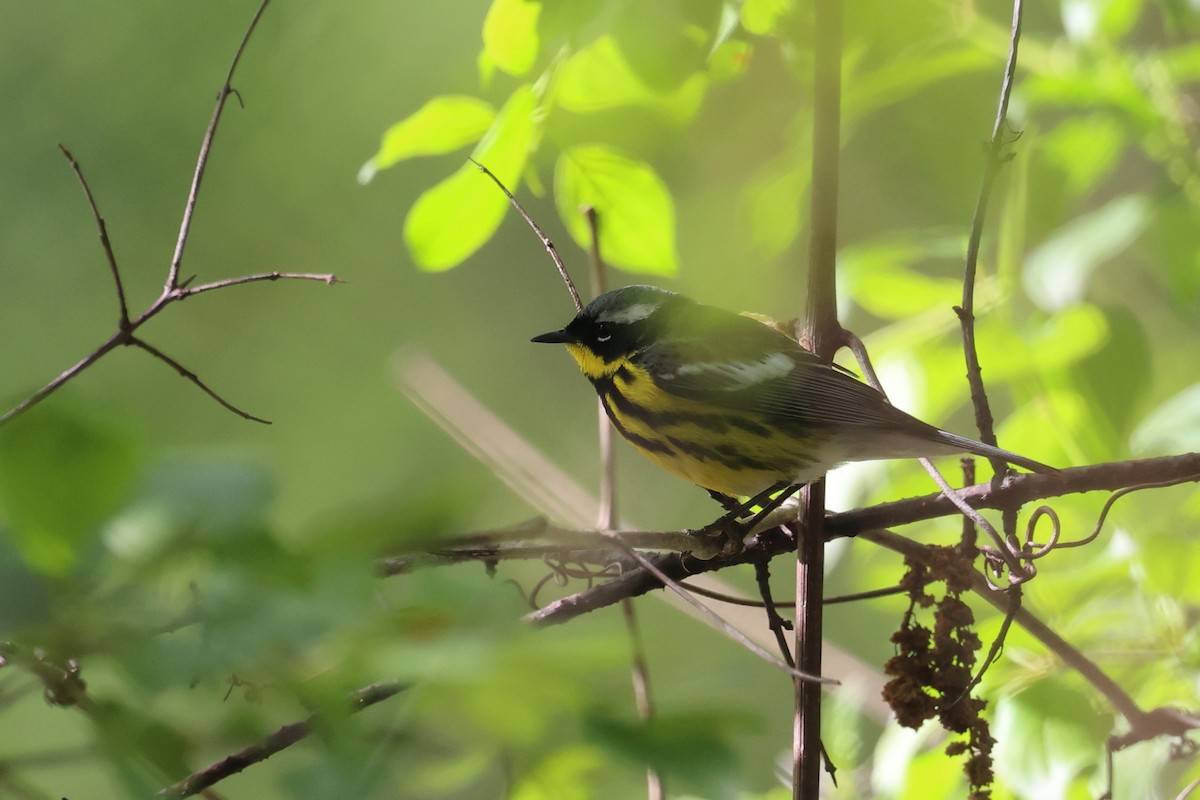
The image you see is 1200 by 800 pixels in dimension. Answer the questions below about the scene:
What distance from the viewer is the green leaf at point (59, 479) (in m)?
0.44

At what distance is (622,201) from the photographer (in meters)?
1.25

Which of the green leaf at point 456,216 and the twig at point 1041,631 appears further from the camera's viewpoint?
the green leaf at point 456,216

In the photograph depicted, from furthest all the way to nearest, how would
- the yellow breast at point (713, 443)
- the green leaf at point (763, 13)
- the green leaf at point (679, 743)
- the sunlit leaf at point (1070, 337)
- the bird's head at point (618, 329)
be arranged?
1. the bird's head at point (618, 329)
2. the yellow breast at point (713, 443)
3. the sunlit leaf at point (1070, 337)
4. the green leaf at point (763, 13)
5. the green leaf at point (679, 743)

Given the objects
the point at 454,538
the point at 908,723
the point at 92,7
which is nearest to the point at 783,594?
the point at 908,723

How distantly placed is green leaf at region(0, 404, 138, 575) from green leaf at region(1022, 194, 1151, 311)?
1161mm

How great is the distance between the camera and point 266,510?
0.47 metres

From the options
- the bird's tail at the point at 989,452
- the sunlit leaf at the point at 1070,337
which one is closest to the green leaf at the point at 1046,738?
the bird's tail at the point at 989,452

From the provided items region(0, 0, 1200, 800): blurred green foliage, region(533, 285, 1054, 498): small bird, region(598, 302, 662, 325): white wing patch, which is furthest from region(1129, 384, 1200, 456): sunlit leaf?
region(598, 302, 662, 325): white wing patch

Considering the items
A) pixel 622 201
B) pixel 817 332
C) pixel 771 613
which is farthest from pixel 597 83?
pixel 771 613

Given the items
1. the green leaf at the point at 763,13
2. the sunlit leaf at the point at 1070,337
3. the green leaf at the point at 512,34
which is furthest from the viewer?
the sunlit leaf at the point at 1070,337

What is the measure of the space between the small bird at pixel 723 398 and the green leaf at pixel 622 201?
0.66 ft

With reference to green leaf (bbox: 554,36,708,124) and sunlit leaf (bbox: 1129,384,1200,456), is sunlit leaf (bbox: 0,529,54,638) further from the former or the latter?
sunlit leaf (bbox: 1129,384,1200,456)

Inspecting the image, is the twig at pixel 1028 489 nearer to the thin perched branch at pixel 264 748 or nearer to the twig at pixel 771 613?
the twig at pixel 771 613

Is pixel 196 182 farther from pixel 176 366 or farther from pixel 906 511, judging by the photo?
pixel 906 511
